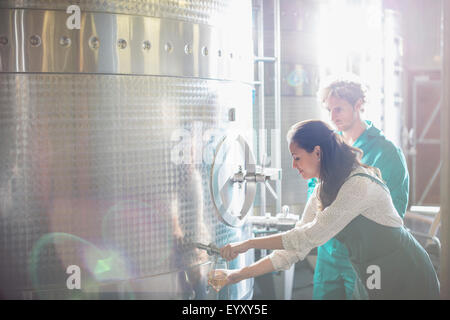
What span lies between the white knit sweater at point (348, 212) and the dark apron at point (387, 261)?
0.11 ft

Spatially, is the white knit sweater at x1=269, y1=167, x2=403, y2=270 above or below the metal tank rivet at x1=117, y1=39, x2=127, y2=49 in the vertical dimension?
below

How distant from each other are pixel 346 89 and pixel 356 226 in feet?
3.14

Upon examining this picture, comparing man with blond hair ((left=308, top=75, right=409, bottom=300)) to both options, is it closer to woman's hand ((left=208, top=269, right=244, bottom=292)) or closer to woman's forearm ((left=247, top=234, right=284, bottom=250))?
woman's forearm ((left=247, top=234, right=284, bottom=250))

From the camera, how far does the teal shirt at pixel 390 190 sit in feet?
8.90

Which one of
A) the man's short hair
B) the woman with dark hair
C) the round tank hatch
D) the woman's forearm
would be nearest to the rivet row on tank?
the round tank hatch

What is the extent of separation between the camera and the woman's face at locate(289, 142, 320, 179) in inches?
86.3

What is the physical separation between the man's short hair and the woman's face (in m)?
0.78

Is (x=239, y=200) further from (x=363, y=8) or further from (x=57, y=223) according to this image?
(x=363, y=8)

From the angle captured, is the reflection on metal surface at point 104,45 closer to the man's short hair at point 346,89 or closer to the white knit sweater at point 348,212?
the man's short hair at point 346,89

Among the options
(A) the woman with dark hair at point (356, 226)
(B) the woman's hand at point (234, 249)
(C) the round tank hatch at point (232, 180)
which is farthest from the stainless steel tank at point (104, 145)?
(A) the woman with dark hair at point (356, 226)

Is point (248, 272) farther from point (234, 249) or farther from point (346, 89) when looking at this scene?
point (346, 89)

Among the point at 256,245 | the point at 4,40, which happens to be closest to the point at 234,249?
the point at 256,245
